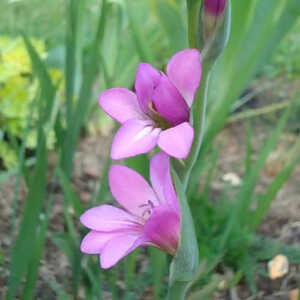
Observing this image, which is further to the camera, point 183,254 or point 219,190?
point 219,190

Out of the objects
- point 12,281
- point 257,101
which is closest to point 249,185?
point 12,281

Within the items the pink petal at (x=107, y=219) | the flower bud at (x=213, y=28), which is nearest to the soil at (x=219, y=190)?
the pink petal at (x=107, y=219)

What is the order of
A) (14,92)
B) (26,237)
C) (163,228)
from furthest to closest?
(14,92) < (26,237) < (163,228)

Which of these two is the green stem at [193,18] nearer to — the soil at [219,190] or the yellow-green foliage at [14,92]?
the soil at [219,190]

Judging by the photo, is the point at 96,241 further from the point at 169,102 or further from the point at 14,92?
the point at 14,92

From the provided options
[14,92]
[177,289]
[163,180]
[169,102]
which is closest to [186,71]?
[169,102]

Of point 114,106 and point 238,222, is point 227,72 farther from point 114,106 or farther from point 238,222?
point 114,106
